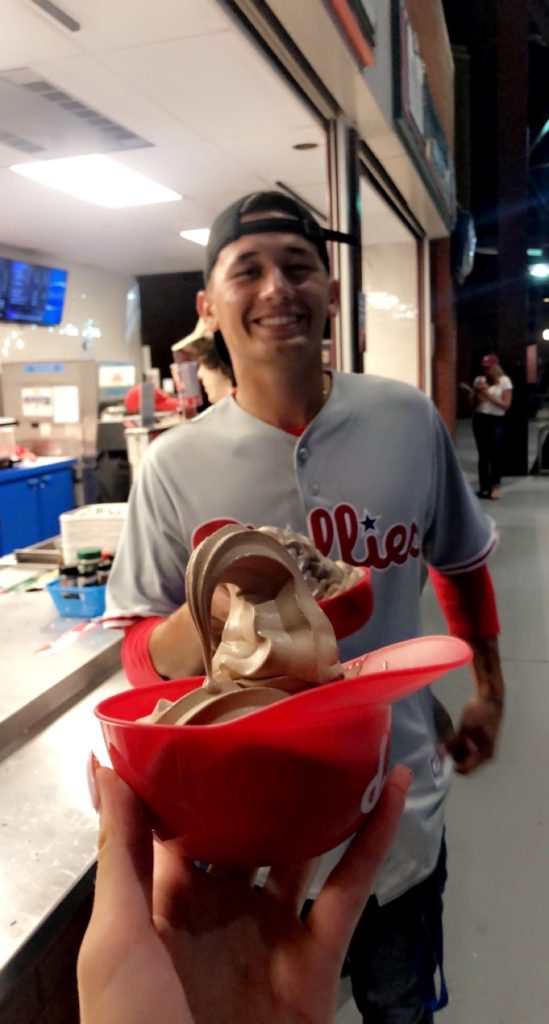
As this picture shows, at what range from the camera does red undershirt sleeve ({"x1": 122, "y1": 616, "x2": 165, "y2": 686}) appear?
47.5 inches

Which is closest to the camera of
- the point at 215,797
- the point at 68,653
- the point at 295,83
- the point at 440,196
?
the point at 215,797

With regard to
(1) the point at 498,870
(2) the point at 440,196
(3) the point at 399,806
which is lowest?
(1) the point at 498,870

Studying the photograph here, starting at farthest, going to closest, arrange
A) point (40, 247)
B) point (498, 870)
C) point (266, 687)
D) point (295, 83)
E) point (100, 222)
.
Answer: point (40, 247) → point (100, 222) → point (295, 83) → point (498, 870) → point (266, 687)

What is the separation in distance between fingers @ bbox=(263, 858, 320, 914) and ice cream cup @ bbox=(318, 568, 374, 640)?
294 mm

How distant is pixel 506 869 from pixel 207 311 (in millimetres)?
2206

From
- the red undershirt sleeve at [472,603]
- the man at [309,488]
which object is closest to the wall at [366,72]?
the man at [309,488]

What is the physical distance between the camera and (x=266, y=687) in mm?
767

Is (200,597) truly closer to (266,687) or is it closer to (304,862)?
(266,687)

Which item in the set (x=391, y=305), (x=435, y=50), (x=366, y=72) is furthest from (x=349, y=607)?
(x=391, y=305)

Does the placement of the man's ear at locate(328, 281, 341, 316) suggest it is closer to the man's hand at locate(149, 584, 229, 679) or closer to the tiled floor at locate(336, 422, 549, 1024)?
the man's hand at locate(149, 584, 229, 679)

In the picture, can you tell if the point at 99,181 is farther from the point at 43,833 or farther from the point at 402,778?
the point at 402,778

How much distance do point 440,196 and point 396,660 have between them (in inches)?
229

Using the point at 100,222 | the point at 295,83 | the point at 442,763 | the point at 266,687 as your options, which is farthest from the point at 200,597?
the point at 100,222

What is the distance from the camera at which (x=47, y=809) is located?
4.19 ft
